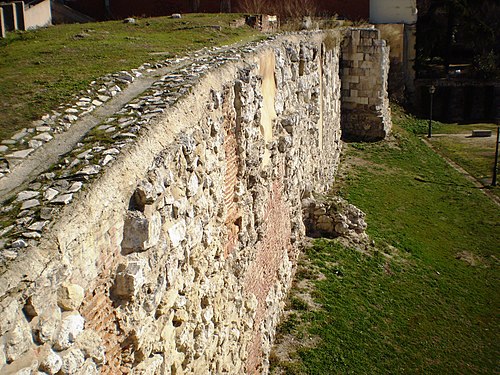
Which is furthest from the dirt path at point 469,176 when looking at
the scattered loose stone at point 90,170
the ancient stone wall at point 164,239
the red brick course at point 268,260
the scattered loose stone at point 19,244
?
the scattered loose stone at point 19,244

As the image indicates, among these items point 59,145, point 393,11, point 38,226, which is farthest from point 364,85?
point 38,226

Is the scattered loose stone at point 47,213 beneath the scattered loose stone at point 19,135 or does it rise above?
beneath

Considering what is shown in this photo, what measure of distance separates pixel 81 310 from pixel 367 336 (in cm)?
616

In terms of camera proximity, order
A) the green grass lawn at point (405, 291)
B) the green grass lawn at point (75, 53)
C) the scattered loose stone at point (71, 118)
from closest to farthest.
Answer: the scattered loose stone at point (71, 118), the green grass lawn at point (75, 53), the green grass lawn at point (405, 291)

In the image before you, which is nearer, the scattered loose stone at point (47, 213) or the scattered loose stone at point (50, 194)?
the scattered loose stone at point (47, 213)

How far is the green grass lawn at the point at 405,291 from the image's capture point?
852 cm

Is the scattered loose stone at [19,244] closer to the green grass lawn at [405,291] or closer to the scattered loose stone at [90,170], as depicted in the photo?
the scattered loose stone at [90,170]

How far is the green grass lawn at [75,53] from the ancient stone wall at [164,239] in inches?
45.0

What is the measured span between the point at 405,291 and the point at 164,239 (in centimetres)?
695

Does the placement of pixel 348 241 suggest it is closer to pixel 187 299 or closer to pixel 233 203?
pixel 233 203

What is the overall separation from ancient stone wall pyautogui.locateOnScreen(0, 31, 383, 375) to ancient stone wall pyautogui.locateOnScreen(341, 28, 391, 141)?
Result: 10907 millimetres

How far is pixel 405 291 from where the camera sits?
1049 cm

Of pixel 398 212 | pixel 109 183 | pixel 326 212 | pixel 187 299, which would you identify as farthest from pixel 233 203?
pixel 398 212

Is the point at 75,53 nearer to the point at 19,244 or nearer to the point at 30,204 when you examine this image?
the point at 30,204
